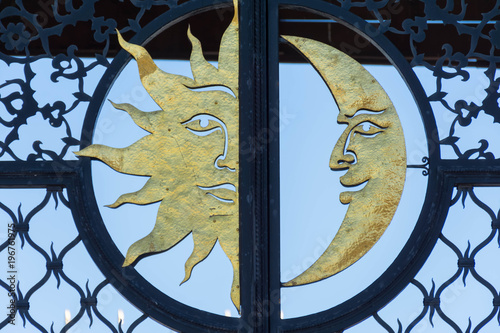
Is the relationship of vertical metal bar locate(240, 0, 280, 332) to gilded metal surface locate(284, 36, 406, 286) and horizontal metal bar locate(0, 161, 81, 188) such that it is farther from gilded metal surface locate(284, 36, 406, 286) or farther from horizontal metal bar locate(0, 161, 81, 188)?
horizontal metal bar locate(0, 161, 81, 188)

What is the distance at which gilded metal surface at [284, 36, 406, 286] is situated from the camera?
10.8ft

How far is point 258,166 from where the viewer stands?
332 cm

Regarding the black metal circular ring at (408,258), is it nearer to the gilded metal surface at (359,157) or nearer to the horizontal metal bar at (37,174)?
the gilded metal surface at (359,157)

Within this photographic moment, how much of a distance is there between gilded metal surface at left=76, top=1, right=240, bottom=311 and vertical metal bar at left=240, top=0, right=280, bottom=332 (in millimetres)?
30

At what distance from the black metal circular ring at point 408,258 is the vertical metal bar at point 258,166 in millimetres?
116

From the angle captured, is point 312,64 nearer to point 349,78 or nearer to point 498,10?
point 349,78

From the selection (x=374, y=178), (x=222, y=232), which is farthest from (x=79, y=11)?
(x=374, y=178)

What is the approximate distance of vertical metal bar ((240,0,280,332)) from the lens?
10.6ft

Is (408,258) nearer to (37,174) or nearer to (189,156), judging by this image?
(189,156)

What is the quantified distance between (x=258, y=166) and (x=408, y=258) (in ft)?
1.96

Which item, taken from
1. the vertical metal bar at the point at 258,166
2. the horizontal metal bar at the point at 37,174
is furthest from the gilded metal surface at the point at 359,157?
the horizontal metal bar at the point at 37,174

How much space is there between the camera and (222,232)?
10.8 ft

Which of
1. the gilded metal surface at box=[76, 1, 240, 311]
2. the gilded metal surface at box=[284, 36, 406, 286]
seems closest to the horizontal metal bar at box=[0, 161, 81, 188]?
the gilded metal surface at box=[76, 1, 240, 311]

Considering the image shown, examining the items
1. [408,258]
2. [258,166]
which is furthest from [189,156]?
[408,258]
